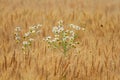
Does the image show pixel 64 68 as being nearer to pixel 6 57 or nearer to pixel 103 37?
pixel 6 57

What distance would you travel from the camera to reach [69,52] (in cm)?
371

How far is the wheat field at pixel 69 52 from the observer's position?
2.96 meters

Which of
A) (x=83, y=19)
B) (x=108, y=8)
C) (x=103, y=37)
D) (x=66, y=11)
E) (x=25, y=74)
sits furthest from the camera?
(x=108, y=8)

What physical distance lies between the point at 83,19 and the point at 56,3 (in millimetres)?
1279

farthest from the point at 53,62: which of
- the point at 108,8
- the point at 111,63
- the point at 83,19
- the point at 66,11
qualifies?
the point at 108,8

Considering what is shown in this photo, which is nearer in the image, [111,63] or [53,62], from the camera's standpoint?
[53,62]

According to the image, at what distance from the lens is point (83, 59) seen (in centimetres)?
337

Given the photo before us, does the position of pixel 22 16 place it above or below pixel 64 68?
above

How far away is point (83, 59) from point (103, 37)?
1131mm

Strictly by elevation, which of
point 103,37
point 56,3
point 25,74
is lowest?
point 25,74

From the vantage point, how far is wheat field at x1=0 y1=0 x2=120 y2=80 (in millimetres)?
2963

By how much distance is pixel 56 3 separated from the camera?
6.29 meters

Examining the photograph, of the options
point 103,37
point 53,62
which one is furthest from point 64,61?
point 103,37

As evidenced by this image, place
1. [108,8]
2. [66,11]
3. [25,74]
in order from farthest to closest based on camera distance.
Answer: [108,8] → [66,11] → [25,74]
